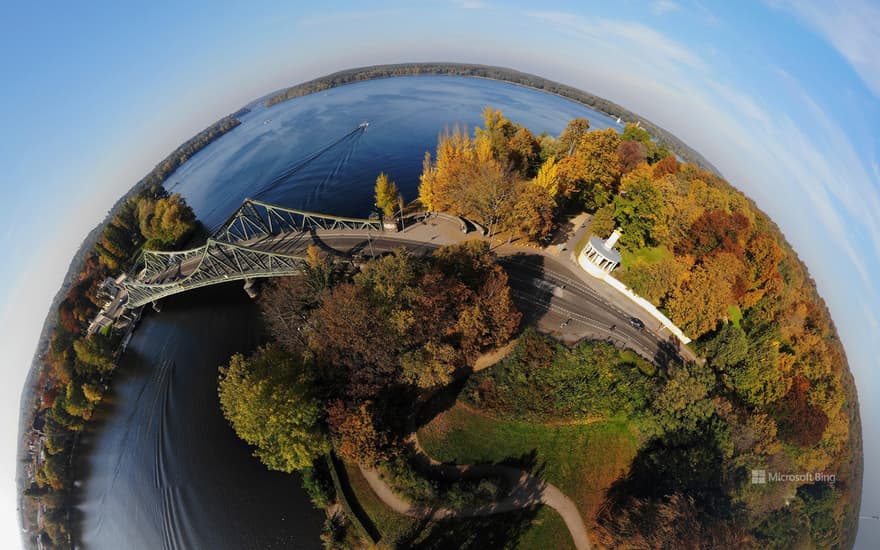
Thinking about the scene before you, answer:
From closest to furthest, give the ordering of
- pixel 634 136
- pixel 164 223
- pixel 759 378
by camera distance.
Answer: pixel 759 378
pixel 164 223
pixel 634 136

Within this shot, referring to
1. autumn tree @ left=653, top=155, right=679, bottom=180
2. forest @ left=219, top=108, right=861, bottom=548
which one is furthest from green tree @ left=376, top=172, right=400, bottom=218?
autumn tree @ left=653, top=155, right=679, bottom=180

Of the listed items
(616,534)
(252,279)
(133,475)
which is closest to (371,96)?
(252,279)

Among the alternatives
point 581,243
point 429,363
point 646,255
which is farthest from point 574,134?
point 429,363

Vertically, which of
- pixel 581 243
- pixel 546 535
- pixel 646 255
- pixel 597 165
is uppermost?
pixel 597 165

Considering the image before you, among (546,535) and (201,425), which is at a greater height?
(201,425)

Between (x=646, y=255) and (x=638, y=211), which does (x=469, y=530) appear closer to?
(x=646, y=255)

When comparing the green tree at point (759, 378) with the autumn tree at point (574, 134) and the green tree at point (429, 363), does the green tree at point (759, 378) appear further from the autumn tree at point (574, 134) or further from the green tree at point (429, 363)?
the autumn tree at point (574, 134)

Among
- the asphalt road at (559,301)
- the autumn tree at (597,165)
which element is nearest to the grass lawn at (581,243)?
the asphalt road at (559,301)
